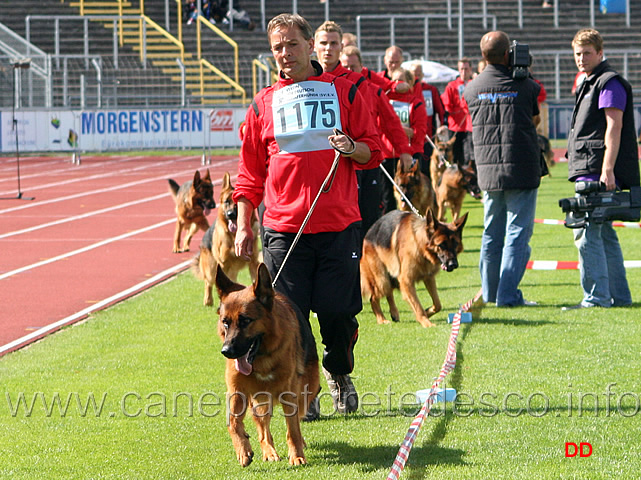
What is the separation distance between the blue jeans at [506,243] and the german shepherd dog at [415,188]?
3.15 m

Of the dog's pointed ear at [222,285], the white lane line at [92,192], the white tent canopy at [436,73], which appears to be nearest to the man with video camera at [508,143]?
the dog's pointed ear at [222,285]

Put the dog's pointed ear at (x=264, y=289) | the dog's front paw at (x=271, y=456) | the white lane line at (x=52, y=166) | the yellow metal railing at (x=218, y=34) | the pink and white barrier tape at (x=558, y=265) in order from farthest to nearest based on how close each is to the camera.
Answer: the yellow metal railing at (x=218, y=34) < the white lane line at (x=52, y=166) < the pink and white barrier tape at (x=558, y=265) < the dog's front paw at (x=271, y=456) < the dog's pointed ear at (x=264, y=289)

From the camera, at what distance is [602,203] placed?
24.9 feet

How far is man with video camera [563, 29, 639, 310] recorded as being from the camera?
299 inches

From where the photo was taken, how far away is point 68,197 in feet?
65.6

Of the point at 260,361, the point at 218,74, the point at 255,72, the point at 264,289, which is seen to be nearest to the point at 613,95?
the point at 264,289

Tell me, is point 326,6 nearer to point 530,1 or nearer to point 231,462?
point 530,1

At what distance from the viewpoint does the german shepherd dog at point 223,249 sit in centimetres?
912

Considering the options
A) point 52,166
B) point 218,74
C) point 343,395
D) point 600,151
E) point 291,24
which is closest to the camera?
point 291,24

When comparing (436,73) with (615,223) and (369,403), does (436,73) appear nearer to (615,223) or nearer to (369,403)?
(615,223)

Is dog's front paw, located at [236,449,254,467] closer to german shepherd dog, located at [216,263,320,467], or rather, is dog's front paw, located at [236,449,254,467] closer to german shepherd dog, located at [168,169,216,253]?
german shepherd dog, located at [216,263,320,467]

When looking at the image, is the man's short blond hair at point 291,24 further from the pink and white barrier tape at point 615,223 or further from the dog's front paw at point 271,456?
the pink and white barrier tape at point 615,223

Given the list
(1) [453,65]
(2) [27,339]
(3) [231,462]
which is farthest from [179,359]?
(1) [453,65]

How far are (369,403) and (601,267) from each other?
3179 mm
